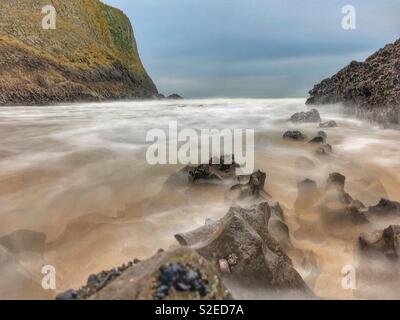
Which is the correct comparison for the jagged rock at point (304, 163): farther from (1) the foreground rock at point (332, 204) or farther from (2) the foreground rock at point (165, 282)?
(2) the foreground rock at point (165, 282)

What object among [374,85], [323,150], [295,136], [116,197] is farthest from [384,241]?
[374,85]

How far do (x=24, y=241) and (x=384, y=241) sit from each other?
3.59 m

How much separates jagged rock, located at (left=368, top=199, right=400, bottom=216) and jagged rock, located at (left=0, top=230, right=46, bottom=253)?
3.69 m

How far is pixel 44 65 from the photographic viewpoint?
44250 mm

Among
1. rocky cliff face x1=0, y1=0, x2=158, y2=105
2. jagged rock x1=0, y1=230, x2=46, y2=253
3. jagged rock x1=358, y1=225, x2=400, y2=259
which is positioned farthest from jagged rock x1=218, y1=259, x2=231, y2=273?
rocky cliff face x1=0, y1=0, x2=158, y2=105

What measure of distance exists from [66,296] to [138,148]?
623 cm

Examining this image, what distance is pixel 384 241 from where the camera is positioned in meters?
3.37

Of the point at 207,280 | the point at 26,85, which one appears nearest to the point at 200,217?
the point at 207,280

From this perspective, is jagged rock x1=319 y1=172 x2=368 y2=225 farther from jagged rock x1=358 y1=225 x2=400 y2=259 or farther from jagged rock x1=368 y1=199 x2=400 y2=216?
jagged rock x1=358 y1=225 x2=400 y2=259

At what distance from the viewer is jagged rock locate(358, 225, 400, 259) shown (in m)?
3.24

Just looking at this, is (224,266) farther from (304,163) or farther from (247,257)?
(304,163)

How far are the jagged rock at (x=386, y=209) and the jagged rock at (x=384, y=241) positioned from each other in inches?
26.7

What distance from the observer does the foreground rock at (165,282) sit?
1755 millimetres
